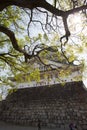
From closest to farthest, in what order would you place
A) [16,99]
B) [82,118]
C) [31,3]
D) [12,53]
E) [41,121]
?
1. [31,3]
2. [12,53]
3. [82,118]
4. [41,121]
5. [16,99]

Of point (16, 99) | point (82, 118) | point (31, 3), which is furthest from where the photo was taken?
point (16, 99)

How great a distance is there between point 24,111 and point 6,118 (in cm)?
214

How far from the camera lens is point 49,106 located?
1988cm

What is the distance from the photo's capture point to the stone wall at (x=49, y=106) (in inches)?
721

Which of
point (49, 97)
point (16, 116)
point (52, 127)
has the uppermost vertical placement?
point (49, 97)

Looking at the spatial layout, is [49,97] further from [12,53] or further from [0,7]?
[0,7]

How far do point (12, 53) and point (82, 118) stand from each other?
25.7 ft

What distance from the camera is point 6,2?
6.59 meters

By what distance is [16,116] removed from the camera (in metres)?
21.4

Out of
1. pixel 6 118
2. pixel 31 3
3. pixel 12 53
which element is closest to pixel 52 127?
pixel 6 118

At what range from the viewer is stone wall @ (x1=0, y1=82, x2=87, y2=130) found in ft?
60.1

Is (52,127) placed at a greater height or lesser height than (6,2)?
lesser

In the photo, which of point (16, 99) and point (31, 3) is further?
point (16, 99)

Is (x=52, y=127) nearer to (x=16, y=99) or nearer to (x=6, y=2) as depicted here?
(x=16, y=99)
